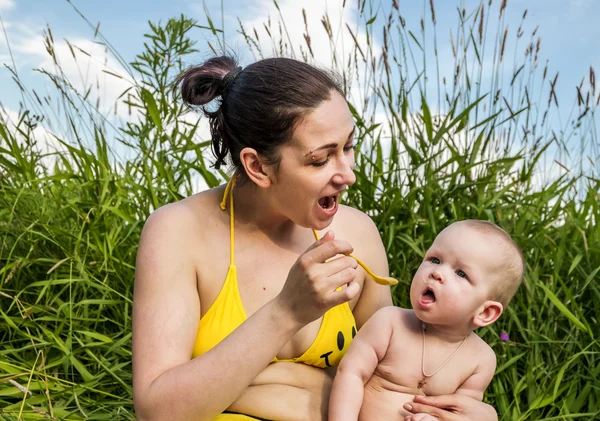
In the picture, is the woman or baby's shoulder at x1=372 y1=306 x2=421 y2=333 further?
baby's shoulder at x1=372 y1=306 x2=421 y2=333

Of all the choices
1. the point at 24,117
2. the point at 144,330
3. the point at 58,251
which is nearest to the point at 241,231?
the point at 144,330

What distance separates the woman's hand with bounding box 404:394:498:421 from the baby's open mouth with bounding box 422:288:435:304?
285 mm

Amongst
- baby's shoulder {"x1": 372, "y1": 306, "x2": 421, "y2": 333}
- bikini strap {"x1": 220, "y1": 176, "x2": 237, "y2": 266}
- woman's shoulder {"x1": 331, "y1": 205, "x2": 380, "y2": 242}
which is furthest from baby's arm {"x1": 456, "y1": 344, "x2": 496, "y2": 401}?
bikini strap {"x1": 220, "y1": 176, "x2": 237, "y2": 266}

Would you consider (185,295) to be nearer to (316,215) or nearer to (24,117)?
(316,215)

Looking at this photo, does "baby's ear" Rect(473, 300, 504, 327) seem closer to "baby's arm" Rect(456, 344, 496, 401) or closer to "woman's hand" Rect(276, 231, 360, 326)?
"baby's arm" Rect(456, 344, 496, 401)

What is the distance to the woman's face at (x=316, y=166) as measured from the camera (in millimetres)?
2100

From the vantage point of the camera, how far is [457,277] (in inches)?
86.7

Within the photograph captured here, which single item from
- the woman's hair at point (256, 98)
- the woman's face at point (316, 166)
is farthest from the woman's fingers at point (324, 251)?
the woman's hair at point (256, 98)

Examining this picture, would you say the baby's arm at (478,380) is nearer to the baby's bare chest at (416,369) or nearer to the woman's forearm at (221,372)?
the baby's bare chest at (416,369)

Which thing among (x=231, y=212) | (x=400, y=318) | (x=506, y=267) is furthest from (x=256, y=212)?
(x=506, y=267)

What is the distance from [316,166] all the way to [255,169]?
19 centimetres

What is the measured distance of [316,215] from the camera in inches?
84.4

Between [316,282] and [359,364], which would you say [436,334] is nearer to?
[359,364]

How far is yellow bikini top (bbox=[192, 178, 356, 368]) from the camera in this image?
215cm
